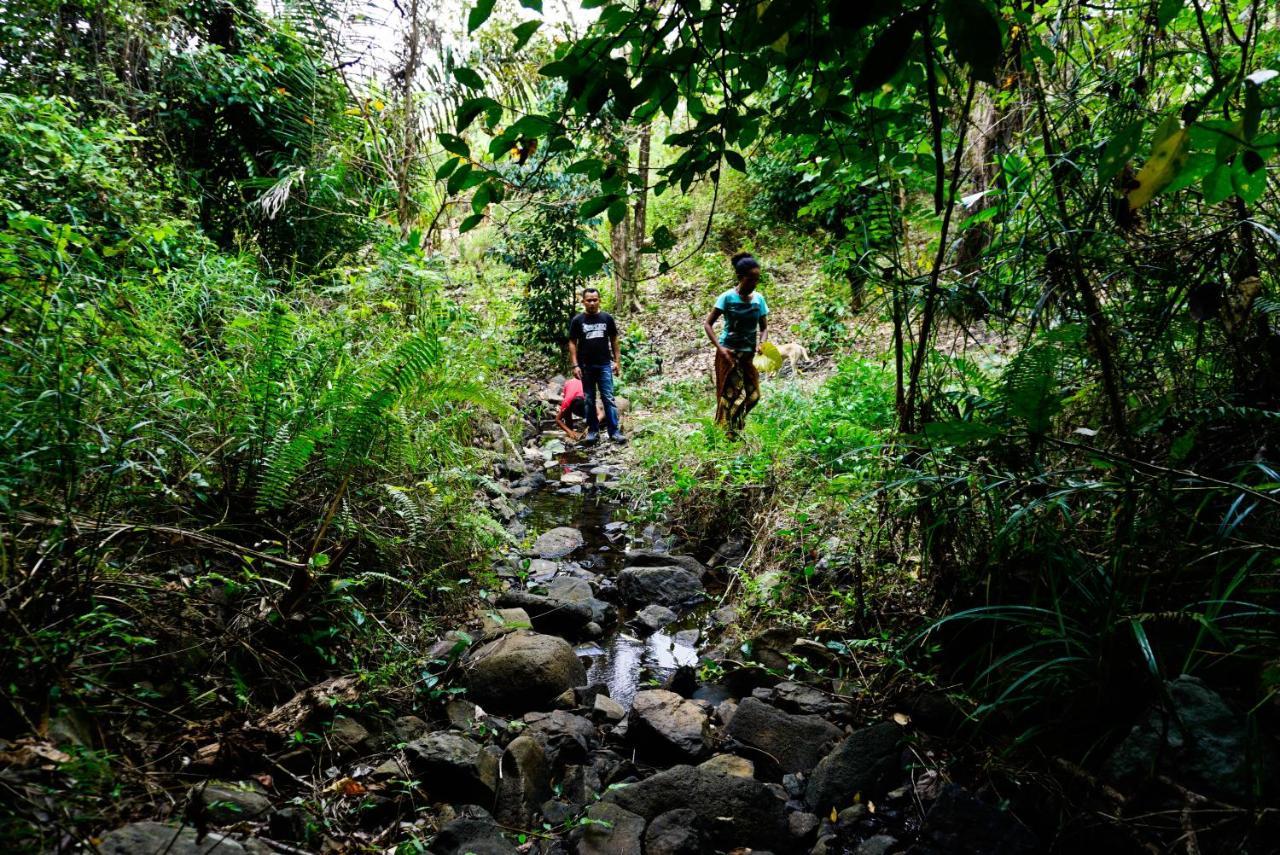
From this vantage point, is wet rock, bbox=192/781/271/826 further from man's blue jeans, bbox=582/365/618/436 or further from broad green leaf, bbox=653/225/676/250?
man's blue jeans, bbox=582/365/618/436

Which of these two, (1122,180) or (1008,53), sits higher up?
(1008,53)

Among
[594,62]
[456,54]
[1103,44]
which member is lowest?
[594,62]

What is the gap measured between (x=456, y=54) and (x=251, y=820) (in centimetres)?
780

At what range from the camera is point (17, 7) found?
548cm

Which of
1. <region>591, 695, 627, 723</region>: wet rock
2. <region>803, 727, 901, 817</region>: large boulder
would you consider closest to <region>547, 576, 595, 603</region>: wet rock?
<region>591, 695, 627, 723</region>: wet rock

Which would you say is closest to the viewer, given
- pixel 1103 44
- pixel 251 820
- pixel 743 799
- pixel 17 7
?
pixel 251 820

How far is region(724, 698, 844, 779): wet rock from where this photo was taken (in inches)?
101

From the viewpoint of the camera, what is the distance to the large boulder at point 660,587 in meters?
4.30

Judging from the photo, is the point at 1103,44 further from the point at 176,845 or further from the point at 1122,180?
the point at 176,845

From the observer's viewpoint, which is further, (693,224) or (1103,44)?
(693,224)

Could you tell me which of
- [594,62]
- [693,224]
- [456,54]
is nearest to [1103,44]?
[594,62]

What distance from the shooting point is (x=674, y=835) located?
7.04ft

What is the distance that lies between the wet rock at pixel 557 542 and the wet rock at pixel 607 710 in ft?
6.31

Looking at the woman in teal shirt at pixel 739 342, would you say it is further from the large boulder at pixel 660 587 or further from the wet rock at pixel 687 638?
the wet rock at pixel 687 638
